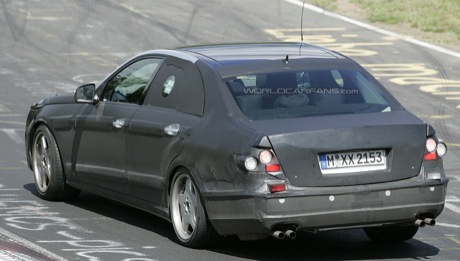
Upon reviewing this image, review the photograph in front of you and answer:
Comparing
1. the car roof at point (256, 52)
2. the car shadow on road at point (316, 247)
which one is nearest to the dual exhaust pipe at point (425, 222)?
the car shadow on road at point (316, 247)

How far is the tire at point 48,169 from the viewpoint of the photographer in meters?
11.6

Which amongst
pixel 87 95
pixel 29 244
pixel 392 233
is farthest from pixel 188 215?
pixel 87 95

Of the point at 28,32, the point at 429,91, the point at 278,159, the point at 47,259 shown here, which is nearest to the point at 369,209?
the point at 278,159

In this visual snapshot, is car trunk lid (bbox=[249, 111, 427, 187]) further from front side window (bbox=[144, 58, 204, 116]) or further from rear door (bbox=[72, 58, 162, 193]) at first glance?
rear door (bbox=[72, 58, 162, 193])

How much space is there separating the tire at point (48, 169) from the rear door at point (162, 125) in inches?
56.6

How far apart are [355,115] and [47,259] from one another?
7.98 ft

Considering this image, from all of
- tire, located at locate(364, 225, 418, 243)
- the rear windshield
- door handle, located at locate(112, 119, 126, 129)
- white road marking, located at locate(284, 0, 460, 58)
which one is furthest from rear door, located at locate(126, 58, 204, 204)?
white road marking, located at locate(284, 0, 460, 58)

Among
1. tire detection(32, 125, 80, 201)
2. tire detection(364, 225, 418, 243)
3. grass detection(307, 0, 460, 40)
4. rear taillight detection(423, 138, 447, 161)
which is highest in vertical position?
rear taillight detection(423, 138, 447, 161)

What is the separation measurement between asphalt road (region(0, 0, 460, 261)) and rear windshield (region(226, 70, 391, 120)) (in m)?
1.06

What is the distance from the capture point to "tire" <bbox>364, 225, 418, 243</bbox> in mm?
9742

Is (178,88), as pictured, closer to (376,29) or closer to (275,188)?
(275,188)

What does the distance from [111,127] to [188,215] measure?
144 centimetres

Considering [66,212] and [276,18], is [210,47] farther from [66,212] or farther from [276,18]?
[276,18]

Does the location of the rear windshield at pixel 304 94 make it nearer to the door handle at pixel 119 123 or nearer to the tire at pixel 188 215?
the tire at pixel 188 215
